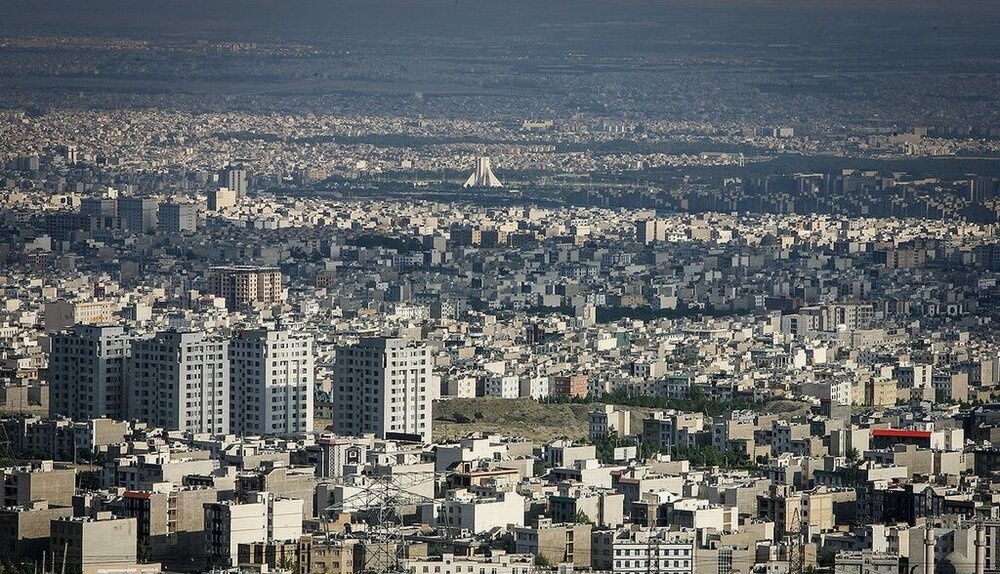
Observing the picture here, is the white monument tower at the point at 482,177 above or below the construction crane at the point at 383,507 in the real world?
below

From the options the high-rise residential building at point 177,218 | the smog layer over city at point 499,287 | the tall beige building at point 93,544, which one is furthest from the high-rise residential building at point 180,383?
the high-rise residential building at point 177,218

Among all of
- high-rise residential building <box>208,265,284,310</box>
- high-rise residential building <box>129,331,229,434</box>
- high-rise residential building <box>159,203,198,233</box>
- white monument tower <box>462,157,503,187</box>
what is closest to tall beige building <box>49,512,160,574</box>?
high-rise residential building <box>129,331,229,434</box>

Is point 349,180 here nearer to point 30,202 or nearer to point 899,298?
point 30,202

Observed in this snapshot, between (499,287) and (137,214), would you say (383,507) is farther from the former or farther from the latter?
(137,214)

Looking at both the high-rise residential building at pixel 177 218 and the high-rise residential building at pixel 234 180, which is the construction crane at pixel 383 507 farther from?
the high-rise residential building at pixel 234 180

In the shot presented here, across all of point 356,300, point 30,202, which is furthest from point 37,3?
point 356,300

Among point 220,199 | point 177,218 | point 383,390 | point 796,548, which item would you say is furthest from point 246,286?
point 796,548

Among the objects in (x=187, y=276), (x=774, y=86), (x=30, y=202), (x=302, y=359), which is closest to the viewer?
(x=302, y=359)
